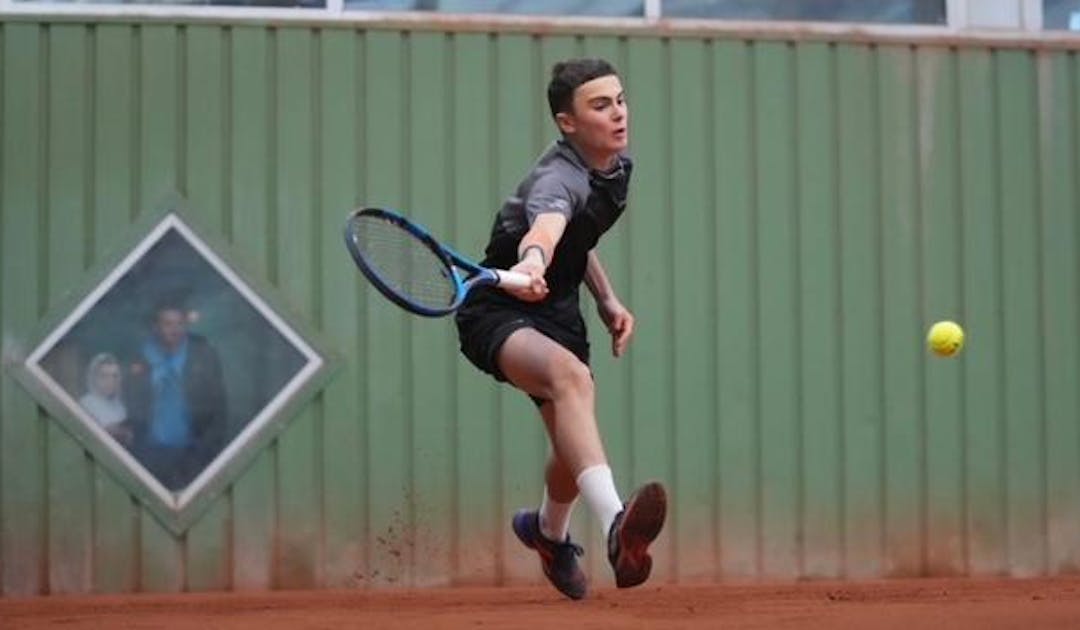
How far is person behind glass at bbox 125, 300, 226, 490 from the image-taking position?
33.5 feet

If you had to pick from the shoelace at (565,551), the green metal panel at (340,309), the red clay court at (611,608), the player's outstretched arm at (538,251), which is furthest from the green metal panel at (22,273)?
the player's outstretched arm at (538,251)

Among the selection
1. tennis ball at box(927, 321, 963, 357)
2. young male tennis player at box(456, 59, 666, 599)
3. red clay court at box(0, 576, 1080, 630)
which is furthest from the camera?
tennis ball at box(927, 321, 963, 357)

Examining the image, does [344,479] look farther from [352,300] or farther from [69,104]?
[69,104]

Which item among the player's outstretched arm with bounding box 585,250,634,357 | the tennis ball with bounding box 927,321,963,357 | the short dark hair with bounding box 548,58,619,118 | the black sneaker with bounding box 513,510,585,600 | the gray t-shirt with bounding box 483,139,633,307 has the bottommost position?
the black sneaker with bounding box 513,510,585,600

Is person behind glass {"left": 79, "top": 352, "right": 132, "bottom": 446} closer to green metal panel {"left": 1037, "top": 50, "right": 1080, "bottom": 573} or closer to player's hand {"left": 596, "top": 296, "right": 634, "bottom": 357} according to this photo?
player's hand {"left": 596, "top": 296, "right": 634, "bottom": 357}

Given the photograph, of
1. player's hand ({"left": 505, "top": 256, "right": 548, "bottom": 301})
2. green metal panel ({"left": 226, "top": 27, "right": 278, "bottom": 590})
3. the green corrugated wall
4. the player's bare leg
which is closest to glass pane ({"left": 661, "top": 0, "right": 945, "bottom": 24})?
the green corrugated wall

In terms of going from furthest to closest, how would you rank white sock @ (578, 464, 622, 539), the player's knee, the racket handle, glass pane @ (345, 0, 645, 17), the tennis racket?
1. glass pane @ (345, 0, 645, 17)
2. the player's knee
3. white sock @ (578, 464, 622, 539)
4. the tennis racket
5. the racket handle

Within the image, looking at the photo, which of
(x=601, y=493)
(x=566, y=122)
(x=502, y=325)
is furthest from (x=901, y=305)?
(x=601, y=493)

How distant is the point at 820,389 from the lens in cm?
1075

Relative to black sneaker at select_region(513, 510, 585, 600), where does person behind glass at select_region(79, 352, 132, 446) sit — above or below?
above

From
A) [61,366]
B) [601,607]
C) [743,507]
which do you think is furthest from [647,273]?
[61,366]

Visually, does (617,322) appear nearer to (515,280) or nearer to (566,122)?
(566,122)

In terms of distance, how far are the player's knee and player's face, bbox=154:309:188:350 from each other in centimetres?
414

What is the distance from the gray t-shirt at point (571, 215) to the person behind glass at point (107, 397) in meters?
3.72
